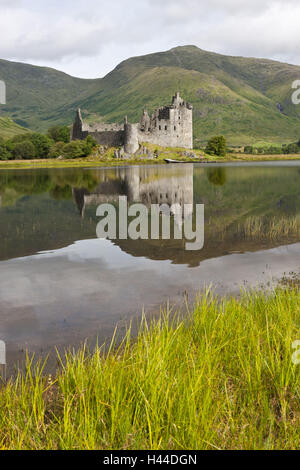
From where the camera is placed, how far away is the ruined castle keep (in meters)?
106

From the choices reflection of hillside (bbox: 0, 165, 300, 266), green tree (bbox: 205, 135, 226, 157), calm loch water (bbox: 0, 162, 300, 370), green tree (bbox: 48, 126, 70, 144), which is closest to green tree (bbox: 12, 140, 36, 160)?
green tree (bbox: 48, 126, 70, 144)

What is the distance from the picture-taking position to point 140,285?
37.1ft

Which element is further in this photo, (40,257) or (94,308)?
(40,257)

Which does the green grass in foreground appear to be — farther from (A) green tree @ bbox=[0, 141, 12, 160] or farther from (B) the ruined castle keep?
(A) green tree @ bbox=[0, 141, 12, 160]

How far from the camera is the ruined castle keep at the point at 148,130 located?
106125 mm

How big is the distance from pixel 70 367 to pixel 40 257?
995cm

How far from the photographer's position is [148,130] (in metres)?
116

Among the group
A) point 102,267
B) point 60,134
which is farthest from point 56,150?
point 102,267

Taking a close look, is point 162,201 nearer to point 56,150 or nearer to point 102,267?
point 102,267

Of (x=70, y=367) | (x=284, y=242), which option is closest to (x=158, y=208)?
(x=284, y=242)

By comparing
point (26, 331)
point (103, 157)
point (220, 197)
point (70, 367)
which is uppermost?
point (103, 157)

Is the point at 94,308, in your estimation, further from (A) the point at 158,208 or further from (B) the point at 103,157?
(B) the point at 103,157

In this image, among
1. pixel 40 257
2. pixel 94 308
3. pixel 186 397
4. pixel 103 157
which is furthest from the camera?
pixel 103 157
